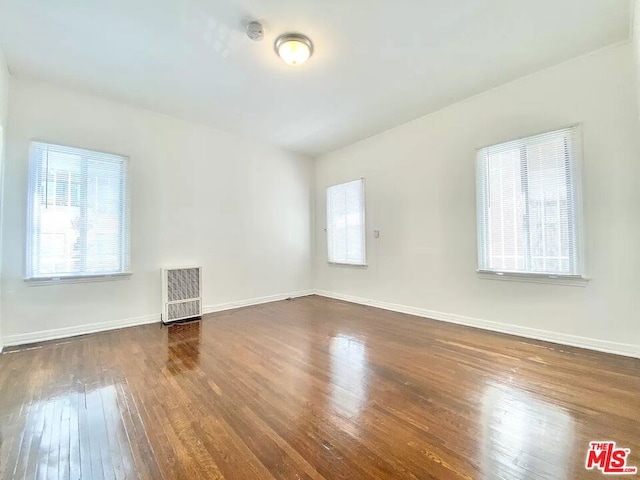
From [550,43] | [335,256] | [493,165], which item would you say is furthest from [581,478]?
[335,256]

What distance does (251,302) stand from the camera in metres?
5.08

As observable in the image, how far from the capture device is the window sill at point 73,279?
10.6 feet

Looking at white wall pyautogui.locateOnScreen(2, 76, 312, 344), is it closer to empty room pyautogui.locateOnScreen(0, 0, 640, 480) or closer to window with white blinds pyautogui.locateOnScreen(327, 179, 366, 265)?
empty room pyautogui.locateOnScreen(0, 0, 640, 480)

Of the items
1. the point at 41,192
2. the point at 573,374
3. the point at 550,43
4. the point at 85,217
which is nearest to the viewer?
the point at 573,374

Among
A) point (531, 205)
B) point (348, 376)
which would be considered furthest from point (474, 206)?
point (348, 376)

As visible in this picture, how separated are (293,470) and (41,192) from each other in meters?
3.96

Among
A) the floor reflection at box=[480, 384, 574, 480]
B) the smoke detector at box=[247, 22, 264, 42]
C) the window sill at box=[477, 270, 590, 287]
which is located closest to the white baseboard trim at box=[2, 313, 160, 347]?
the smoke detector at box=[247, 22, 264, 42]

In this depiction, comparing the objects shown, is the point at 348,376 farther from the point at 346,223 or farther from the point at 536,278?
the point at 346,223

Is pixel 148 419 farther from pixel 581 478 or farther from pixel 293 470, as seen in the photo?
pixel 581 478

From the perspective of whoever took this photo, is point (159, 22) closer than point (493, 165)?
Yes

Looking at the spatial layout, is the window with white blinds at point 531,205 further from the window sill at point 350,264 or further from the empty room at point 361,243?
the window sill at point 350,264

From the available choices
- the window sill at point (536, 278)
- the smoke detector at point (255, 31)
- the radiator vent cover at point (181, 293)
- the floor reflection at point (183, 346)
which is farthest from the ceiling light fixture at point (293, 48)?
the window sill at point (536, 278)

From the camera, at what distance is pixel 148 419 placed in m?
1.79

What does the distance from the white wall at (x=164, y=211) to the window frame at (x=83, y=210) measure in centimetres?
6
